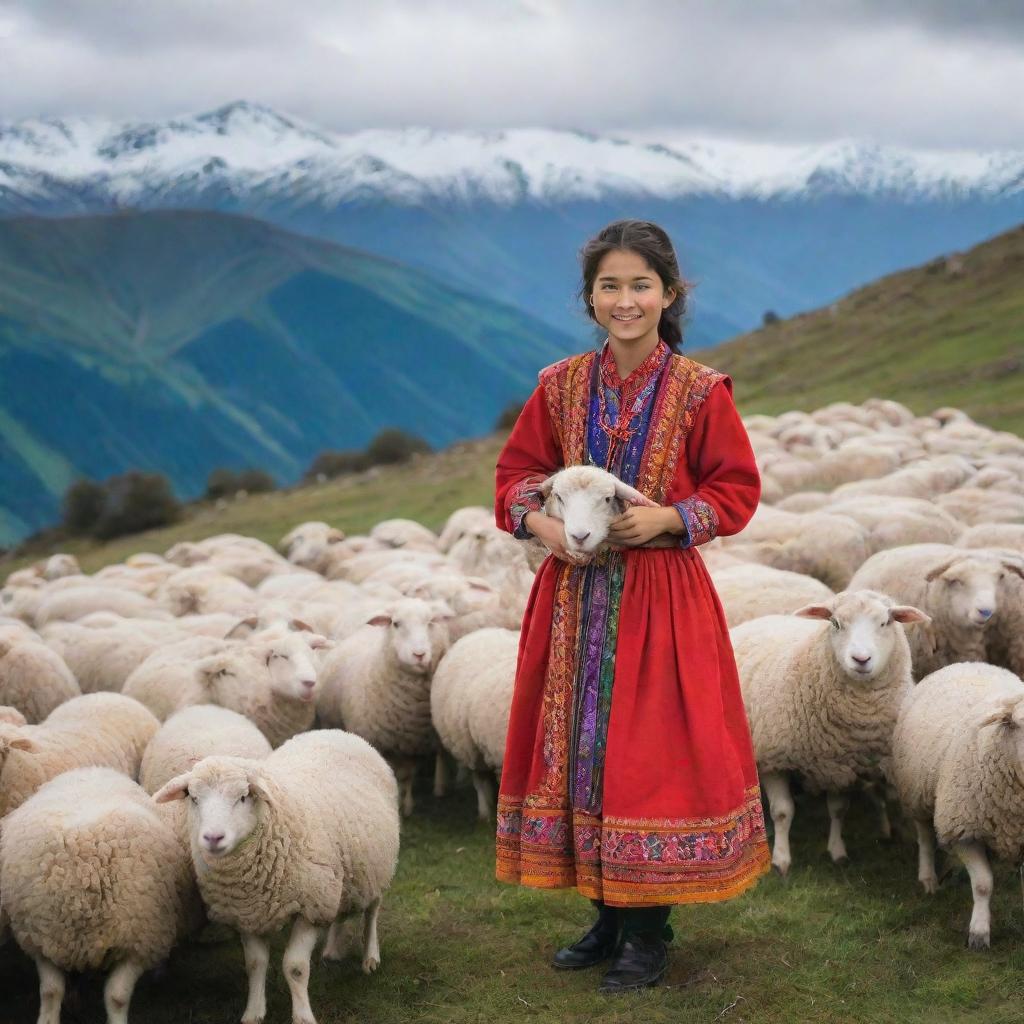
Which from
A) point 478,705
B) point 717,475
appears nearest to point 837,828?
point 478,705

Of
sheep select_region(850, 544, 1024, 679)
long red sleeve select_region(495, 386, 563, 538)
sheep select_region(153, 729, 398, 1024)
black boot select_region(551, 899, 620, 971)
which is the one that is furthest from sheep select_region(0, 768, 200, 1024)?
sheep select_region(850, 544, 1024, 679)

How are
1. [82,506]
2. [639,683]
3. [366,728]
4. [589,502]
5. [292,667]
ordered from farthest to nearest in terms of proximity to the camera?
[82,506], [366,728], [292,667], [639,683], [589,502]

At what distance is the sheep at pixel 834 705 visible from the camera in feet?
18.2

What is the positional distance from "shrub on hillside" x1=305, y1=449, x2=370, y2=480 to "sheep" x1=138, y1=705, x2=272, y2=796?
32.2 metres

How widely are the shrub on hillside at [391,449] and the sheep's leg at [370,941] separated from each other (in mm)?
33350

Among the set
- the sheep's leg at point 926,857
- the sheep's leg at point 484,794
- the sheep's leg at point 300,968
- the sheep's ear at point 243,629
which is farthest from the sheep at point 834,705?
the sheep's ear at point 243,629

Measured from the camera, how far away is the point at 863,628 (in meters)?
5.52

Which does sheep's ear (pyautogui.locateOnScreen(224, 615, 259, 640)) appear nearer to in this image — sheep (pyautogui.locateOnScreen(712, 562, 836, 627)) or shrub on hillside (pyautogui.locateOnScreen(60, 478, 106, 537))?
sheep (pyautogui.locateOnScreen(712, 562, 836, 627))

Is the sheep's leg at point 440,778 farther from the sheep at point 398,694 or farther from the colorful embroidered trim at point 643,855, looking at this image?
the colorful embroidered trim at point 643,855

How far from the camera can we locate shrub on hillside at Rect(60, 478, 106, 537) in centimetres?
3631

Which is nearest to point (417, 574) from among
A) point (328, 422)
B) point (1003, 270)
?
point (1003, 270)

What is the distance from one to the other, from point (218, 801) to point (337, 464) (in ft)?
121

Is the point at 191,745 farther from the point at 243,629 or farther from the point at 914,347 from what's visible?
the point at 914,347

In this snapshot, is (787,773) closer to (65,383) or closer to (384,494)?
(384,494)
